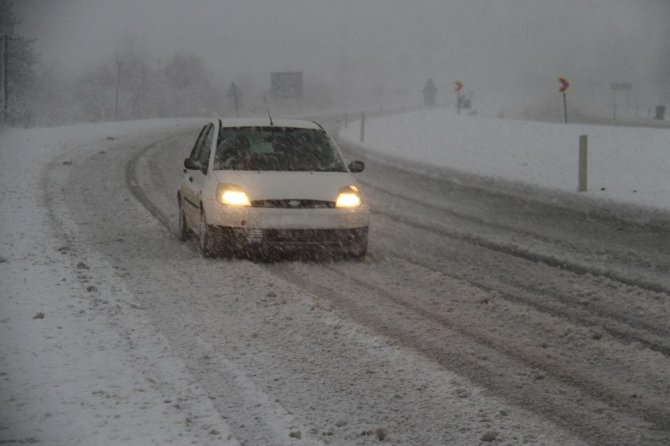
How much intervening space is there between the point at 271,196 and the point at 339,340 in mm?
2901

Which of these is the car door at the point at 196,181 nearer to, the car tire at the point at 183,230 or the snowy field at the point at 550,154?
the car tire at the point at 183,230

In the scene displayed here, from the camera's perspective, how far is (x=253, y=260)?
786cm

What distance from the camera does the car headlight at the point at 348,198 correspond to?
783 centimetres

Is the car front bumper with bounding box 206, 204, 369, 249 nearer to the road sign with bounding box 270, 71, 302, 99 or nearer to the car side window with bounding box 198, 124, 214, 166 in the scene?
the car side window with bounding box 198, 124, 214, 166

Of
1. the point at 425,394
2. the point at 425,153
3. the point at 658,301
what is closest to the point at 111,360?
the point at 425,394

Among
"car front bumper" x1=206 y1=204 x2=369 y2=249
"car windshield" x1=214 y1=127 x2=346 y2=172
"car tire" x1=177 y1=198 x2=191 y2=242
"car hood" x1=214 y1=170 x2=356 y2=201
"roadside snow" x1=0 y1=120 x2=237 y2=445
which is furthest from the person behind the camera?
"car tire" x1=177 y1=198 x2=191 y2=242

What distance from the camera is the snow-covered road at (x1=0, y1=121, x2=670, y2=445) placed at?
145 inches

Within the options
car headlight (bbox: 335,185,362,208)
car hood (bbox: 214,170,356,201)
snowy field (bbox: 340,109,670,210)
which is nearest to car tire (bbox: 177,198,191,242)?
car hood (bbox: 214,170,356,201)

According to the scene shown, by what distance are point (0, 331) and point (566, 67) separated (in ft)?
581

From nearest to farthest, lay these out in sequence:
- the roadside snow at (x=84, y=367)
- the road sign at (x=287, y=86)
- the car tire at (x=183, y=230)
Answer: the roadside snow at (x=84, y=367) → the car tire at (x=183, y=230) → the road sign at (x=287, y=86)

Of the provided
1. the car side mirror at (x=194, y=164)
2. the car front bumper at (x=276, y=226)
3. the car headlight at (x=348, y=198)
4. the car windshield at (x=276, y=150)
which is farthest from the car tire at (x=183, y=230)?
the car headlight at (x=348, y=198)

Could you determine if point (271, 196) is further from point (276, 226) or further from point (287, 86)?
point (287, 86)

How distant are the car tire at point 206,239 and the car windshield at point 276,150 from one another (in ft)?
2.29

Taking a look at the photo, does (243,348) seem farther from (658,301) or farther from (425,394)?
(658,301)
